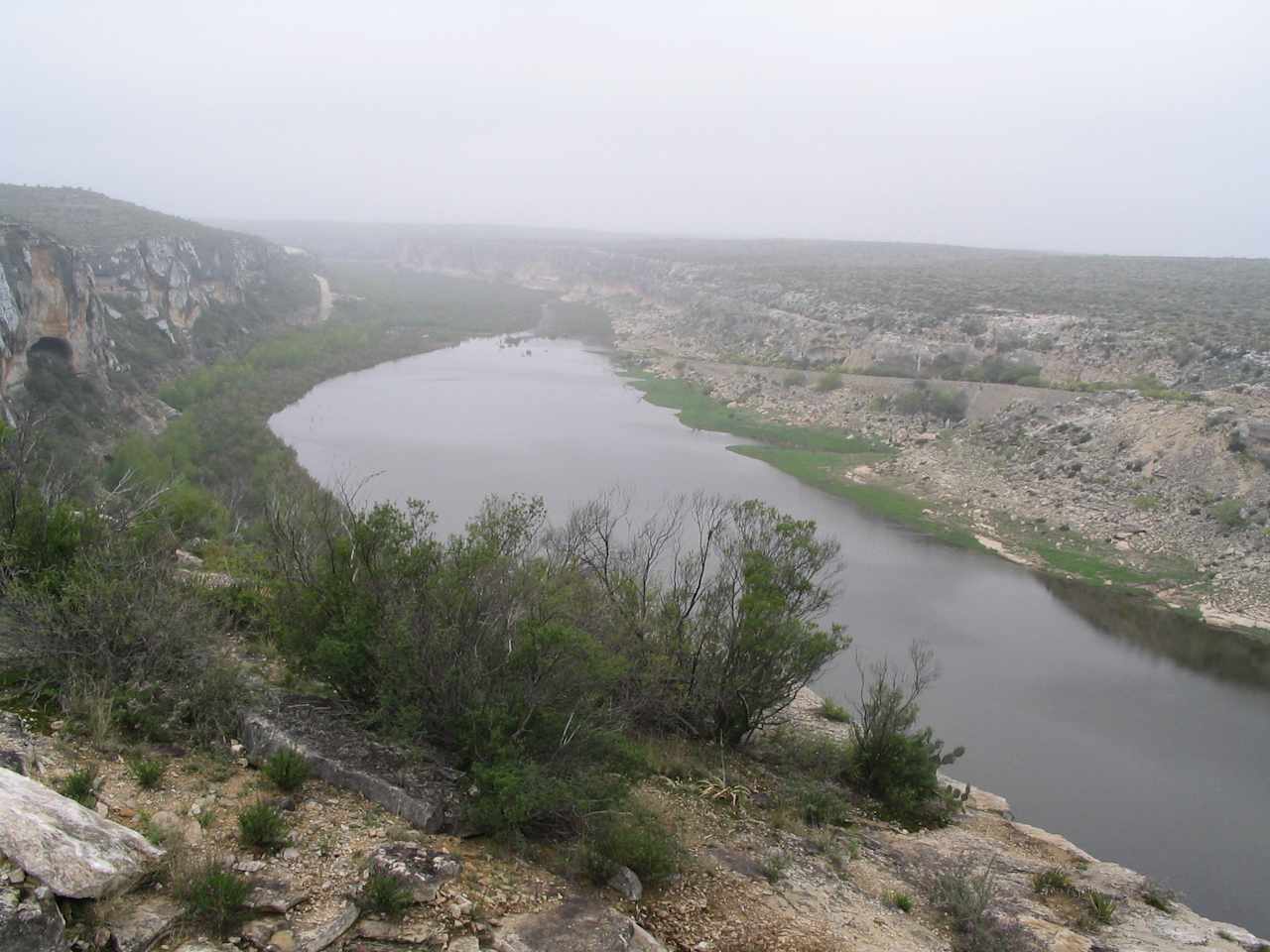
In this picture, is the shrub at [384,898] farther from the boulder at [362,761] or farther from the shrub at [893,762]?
the shrub at [893,762]

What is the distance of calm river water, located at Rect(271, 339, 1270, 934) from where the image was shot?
10453 mm

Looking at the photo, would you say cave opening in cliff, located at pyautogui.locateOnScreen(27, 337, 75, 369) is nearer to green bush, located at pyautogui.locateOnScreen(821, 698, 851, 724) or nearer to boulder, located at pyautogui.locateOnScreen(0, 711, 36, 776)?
boulder, located at pyautogui.locateOnScreen(0, 711, 36, 776)

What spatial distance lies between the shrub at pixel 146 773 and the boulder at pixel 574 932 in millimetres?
2403

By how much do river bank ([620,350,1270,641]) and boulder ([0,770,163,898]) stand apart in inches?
731

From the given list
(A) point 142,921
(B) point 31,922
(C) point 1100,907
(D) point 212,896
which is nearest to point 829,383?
(C) point 1100,907

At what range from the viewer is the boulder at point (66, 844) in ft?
12.4

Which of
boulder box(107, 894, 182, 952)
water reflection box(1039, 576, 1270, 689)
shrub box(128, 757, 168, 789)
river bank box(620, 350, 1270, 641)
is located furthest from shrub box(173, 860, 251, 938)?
river bank box(620, 350, 1270, 641)

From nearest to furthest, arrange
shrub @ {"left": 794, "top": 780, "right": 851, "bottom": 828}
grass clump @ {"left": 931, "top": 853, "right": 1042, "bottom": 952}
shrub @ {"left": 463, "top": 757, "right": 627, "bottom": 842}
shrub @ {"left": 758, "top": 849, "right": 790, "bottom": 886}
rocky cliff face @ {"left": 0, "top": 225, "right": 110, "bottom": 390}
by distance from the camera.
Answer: shrub @ {"left": 463, "top": 757, "right": 627, "bottom": 842}
grass clump @ {"left": 931, "top": 853, "right": 1042, "bottom": 952}
shrub @ {"left": 758, "top": 849, "right": 790, "bottom": 886}
shrub @ {"left": 794, "top": 780, "right": 851, "bottom": 828}
rocky cliff face @ {"left": 0, "top": 225, "right": 110, "bottom": 390}

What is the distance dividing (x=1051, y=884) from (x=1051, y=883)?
1 centimetres

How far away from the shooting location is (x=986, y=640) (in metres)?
15.4

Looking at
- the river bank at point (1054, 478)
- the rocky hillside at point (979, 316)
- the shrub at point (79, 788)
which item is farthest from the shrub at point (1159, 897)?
the rocky hillside at point (979, 316)

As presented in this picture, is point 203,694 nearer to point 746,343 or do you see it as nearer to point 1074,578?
point 1074,578

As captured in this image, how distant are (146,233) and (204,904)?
1724 inches

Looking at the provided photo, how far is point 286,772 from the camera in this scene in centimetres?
573
